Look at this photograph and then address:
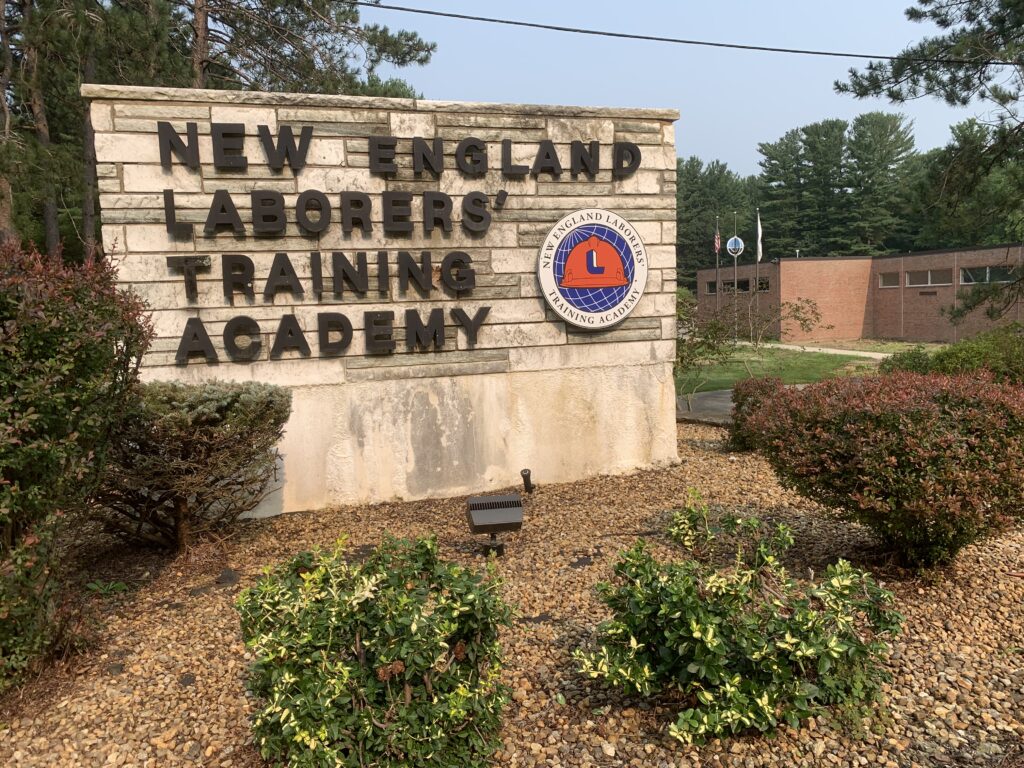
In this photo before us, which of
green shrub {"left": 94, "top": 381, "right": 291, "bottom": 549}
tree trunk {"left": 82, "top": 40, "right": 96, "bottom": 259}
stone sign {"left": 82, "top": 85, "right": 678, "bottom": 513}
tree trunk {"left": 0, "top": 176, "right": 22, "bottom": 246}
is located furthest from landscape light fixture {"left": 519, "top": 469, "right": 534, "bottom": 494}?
tree trunk {"left": 0, "top": 176, "right": 22, "bottom": 246}

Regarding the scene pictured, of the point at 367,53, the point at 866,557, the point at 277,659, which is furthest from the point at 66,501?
the point at 367,53

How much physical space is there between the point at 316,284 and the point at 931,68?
11.3 m

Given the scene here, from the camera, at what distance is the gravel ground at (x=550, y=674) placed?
2914 mm

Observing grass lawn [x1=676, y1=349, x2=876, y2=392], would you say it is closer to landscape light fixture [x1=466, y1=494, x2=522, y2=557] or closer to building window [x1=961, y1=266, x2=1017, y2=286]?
building window [x1=961, y1=266, x2=1017, y2=286]

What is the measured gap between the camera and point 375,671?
2.57 m

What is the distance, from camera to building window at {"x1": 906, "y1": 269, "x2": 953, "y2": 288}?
31.8 meters

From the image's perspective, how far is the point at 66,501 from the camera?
3.40 m

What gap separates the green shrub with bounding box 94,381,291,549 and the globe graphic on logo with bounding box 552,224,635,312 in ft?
9.77

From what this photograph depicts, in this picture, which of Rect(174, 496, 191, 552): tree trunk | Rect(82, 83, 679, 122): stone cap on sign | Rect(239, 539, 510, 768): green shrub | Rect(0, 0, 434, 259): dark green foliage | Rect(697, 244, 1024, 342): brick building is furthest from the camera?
Rect(697, 244, 1024, 342): brick building

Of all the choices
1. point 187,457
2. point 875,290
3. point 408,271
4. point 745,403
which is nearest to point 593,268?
point 408,271

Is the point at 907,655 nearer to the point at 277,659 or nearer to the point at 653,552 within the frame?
the point at 653,552

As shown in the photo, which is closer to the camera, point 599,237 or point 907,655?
point 907,655

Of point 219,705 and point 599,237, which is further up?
point 599,237

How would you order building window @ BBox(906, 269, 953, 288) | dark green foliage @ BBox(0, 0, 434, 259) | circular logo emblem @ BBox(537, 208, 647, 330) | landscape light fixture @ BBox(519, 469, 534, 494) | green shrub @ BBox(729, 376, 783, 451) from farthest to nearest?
building window @ BBox(906, 269, 953, 288) → dark green foliage @ BBox(0, 0, 434, 259) → green shrub @ BBox(729, 376, 783, 451) → circular logo emblem @ BBox(537, 208, 647, 330) → landscape light fixture @ BBox(519, 469, 534, 494)
